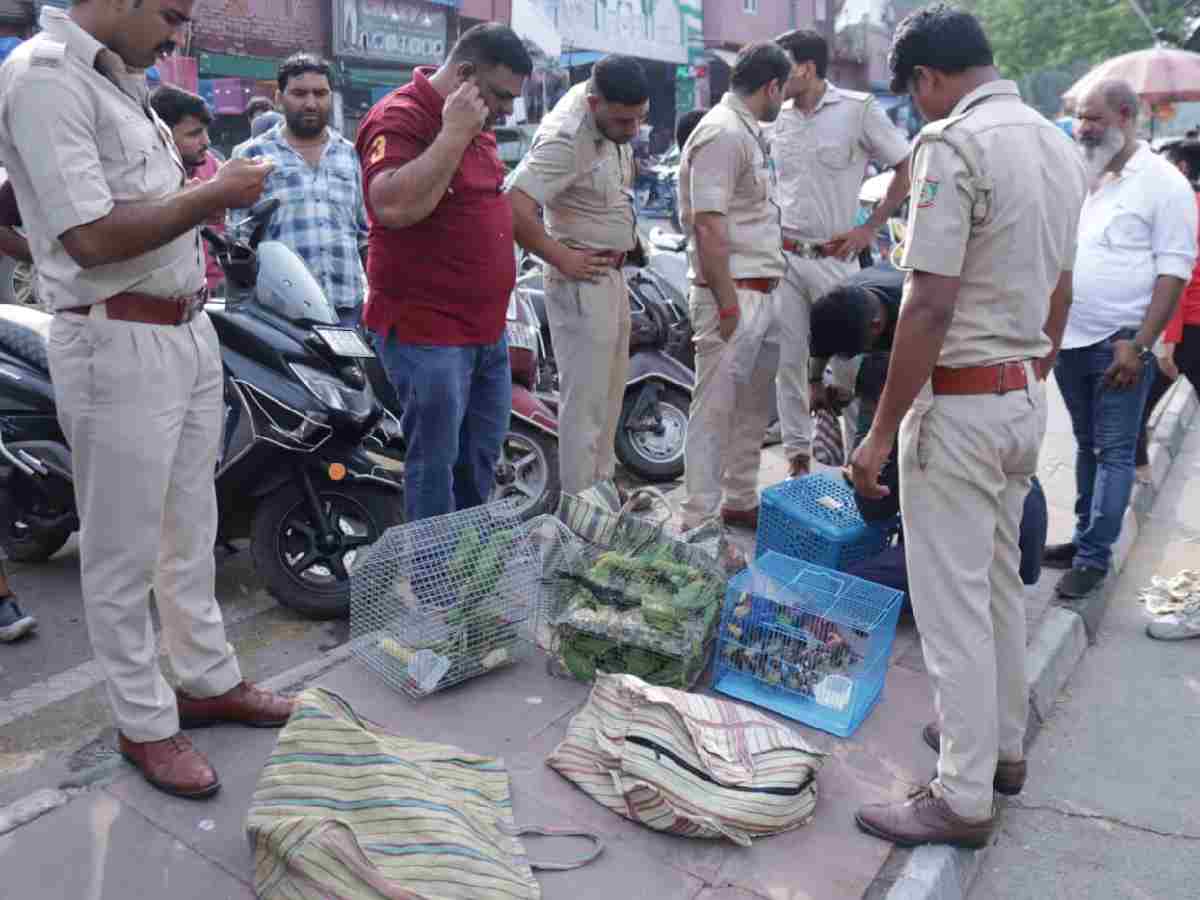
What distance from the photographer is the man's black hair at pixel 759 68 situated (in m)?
4.42

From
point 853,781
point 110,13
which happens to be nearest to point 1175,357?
point 853,781

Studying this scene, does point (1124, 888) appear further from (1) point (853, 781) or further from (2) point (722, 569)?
(2) point (722, 569)

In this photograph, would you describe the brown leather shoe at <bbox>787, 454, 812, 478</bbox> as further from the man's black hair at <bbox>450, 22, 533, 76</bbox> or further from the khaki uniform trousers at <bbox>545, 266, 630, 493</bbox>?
→ the man's black hair at <bbox>450, 22, 533, 76</bbox>

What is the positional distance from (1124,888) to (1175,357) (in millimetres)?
2972

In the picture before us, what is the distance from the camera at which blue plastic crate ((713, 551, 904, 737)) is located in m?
3.28

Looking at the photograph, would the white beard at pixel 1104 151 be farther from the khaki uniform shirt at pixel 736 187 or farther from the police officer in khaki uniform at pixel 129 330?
the police officer in khaki uniform at pixel 129 330

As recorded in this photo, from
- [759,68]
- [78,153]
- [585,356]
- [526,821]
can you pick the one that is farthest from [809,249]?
[78,153]

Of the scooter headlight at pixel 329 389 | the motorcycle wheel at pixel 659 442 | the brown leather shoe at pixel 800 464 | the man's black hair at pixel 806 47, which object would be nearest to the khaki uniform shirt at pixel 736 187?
the man's black hair at pixel 806 47

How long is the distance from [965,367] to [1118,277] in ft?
6.50

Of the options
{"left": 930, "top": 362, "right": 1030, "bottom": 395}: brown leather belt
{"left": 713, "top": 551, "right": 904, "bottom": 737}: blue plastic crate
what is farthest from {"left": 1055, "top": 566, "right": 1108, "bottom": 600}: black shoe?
{"left": 930, "top": 362, "right": 1030, "bottom": 395}: brown leather belt

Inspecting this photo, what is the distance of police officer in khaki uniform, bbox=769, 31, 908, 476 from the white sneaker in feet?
6.14

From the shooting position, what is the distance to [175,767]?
2.71 meters

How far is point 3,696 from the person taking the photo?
359 cm

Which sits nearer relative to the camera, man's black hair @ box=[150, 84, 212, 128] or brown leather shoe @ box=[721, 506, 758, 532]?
man's black hair @ box=[150, 84, 212, 128]
